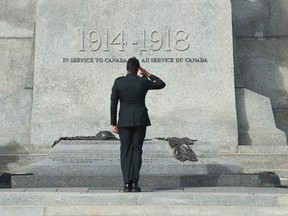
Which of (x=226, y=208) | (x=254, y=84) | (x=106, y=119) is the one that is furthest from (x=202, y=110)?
(x=226, y=208)

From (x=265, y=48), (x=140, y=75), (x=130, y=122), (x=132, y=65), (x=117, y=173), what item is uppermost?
(x=265, y=48)

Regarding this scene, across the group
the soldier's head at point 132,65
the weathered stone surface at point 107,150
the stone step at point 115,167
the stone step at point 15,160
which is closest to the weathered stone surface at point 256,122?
the weathered stone surface at point 107,150

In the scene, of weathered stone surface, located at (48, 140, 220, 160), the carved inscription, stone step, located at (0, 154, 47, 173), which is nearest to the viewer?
weathered stone surface, located at (48, 140, 220, 160)

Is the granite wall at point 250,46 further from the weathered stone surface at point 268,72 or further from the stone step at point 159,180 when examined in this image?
the stone step at point 159,180

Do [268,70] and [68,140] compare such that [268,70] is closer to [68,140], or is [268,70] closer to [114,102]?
[68,140]

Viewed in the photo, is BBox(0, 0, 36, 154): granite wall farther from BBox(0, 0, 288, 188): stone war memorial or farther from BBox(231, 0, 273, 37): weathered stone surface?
BBox(231, 0, 273, 37): weathered stone surface

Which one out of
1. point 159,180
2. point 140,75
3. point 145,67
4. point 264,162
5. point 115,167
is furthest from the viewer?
point 145,67

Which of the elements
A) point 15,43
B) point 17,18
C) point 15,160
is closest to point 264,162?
point 15,160

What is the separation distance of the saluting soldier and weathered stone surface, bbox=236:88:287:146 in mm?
6232

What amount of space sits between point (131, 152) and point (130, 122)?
37 cm

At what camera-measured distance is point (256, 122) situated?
14.6 meters

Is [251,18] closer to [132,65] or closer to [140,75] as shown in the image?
[140,75]

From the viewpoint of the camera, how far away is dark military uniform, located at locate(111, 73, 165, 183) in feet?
27.2

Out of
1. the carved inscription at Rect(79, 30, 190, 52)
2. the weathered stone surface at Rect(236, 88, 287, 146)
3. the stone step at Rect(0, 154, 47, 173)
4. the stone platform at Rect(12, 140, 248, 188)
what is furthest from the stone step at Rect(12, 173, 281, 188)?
the carved inscription at Rect(79, 30, 190, 52)
